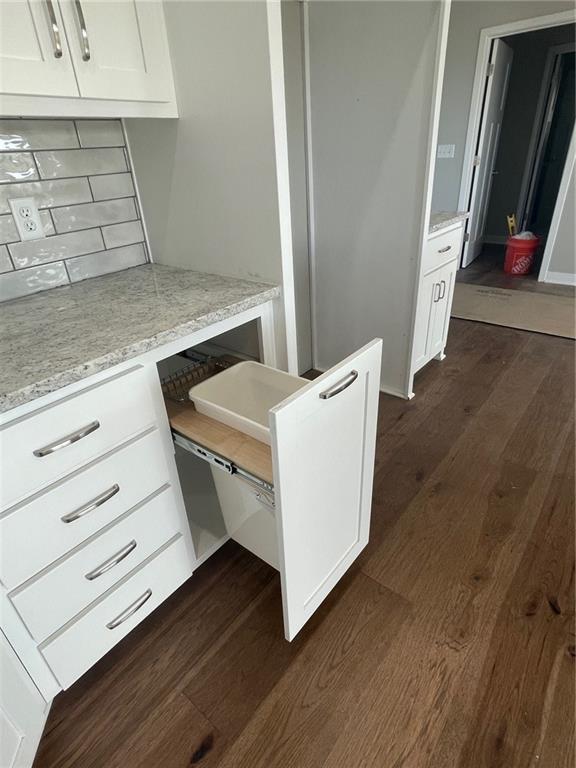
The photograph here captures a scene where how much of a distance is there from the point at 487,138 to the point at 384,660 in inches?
183

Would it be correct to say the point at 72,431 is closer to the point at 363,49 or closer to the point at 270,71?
the point at 270,71

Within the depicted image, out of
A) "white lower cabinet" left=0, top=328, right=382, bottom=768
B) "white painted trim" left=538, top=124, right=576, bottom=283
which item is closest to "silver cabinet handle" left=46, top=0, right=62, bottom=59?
"white lower cabinet" left=0, top=328, right=382, bottom=768

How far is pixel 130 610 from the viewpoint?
43.2 inches

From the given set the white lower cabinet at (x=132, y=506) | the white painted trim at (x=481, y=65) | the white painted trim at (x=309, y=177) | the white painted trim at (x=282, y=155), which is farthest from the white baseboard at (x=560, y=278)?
the white lower cabinet at (x=132, y=506)

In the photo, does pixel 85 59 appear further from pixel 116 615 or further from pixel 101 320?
pixel 116 615

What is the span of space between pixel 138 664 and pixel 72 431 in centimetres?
75

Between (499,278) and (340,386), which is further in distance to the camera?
(499,278)

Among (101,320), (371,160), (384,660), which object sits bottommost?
(384,660)

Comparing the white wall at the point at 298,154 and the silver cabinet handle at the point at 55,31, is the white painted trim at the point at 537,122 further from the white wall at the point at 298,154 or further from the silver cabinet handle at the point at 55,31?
the silver cabinet handle at the point at 55,31

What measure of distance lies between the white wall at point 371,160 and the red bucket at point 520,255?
8.97 feet

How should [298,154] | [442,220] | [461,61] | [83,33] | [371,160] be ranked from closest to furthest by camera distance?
[83,33] → [371,160] → [298,154] → [442,220] → [461,61]

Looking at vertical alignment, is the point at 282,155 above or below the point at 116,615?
above

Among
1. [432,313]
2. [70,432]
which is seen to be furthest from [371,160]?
[70,432]

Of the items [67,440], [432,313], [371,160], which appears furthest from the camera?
[432,313]
